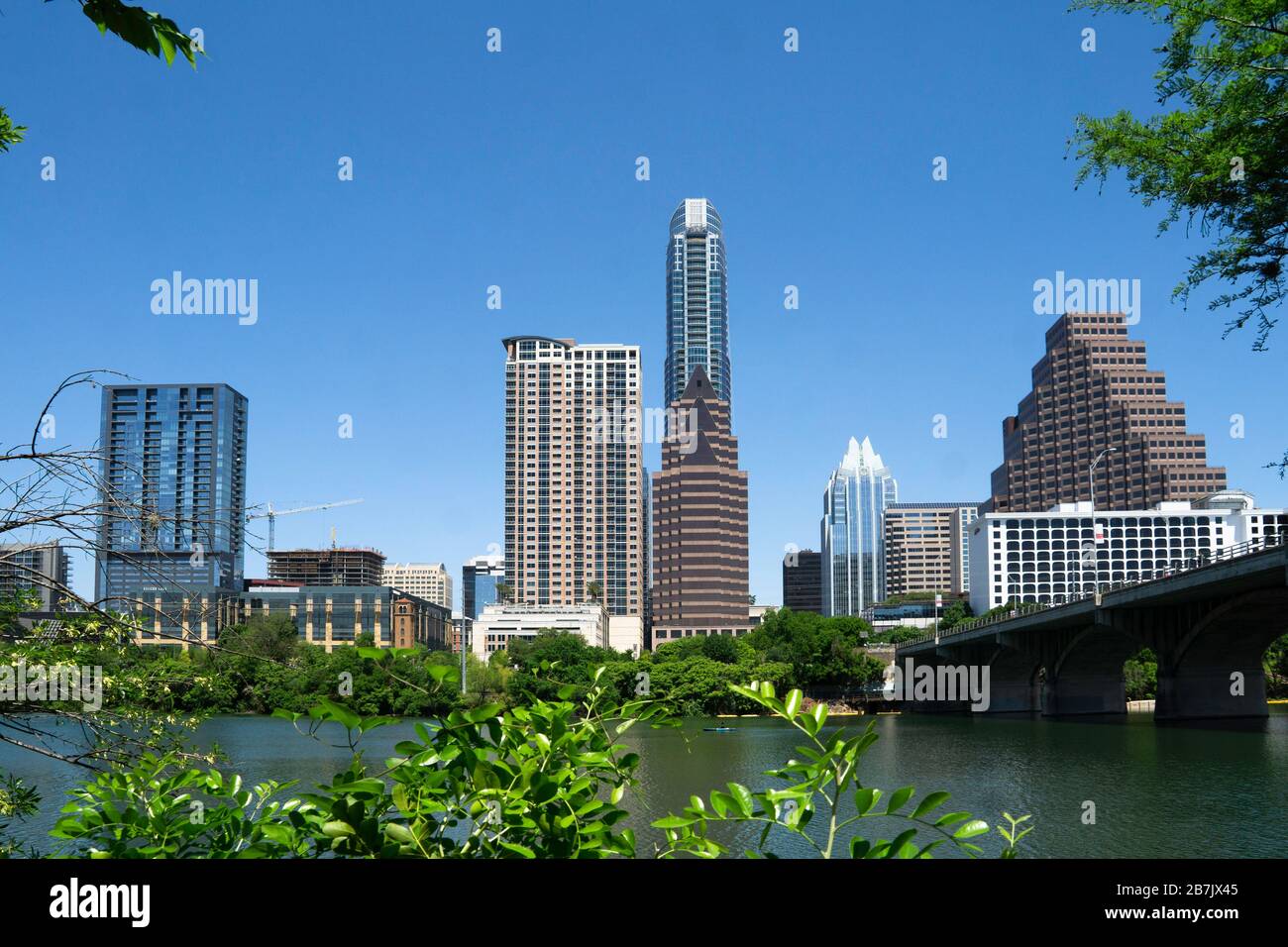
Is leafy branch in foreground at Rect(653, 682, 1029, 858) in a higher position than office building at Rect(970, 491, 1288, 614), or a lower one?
lower

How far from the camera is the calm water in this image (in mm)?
27359

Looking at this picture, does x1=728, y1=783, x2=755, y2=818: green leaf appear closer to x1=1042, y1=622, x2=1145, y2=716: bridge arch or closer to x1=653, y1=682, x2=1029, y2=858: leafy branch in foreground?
x1=653, y1=682, x2=1029, y2=858: leafy branch in foreground

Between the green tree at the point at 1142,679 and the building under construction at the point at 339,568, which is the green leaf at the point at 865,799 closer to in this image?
the green tree at the point at 1142,679

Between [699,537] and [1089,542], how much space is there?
5832cm

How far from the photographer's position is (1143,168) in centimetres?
1848

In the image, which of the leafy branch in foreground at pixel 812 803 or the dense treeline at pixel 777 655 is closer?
the leafy branch in foreground at pixel 812 803

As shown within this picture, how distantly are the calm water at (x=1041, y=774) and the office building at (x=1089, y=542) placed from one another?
79990 mm

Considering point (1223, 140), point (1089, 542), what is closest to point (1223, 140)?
point (1223, 140)

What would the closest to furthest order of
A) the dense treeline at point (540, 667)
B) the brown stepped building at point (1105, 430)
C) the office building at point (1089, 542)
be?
the dense treeline at point (540, 667)
the office building at point (1089, 542)
the brown stepped building at point (1105, 430)

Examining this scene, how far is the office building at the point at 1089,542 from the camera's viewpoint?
480 feet

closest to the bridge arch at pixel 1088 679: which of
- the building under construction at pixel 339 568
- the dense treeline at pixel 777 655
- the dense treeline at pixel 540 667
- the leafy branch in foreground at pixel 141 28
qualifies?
the dense treeline at pixel 777 655

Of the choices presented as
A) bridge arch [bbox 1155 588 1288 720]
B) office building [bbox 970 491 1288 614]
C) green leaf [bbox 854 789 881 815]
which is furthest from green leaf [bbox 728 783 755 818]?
office building [bbox 970 491 1288 614]

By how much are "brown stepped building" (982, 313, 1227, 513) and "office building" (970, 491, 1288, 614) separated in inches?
522
